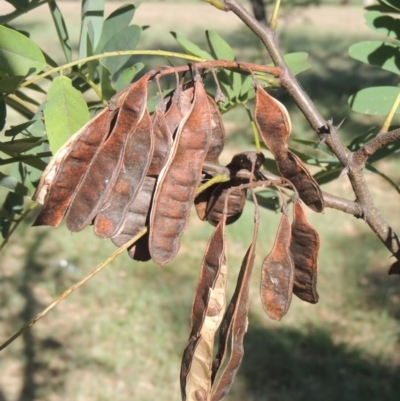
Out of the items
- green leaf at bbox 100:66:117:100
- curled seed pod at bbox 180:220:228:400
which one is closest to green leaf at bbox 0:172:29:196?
green leaf at bbox 100:66:117:100

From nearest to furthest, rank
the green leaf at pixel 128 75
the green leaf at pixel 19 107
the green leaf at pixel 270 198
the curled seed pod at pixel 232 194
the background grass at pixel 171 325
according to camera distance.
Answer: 1. the curled seed pod at pixel 232 194
2. the green leaf at pixel 128 75
3. the green leaf at pixel 19 107
4. the green leaf at pixel 270 198
5. the background grass at pixel 171 325

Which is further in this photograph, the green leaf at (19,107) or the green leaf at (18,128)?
the green leaf at (19,107)

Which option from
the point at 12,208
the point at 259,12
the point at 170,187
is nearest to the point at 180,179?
the point at 170,187

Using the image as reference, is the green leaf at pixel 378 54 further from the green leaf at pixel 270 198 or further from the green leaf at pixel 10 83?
the green leaf at pixel 10 83

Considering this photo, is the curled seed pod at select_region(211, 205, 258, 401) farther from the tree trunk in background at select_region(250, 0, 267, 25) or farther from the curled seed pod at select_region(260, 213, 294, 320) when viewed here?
the tree trunk in background at select_region(250, 0, 267, 25)

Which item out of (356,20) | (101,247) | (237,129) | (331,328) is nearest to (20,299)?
(101,247)

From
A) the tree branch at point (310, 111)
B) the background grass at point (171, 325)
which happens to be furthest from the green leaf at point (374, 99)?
the background grass at point (171, 325)

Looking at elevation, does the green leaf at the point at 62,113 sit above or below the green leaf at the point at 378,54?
above
